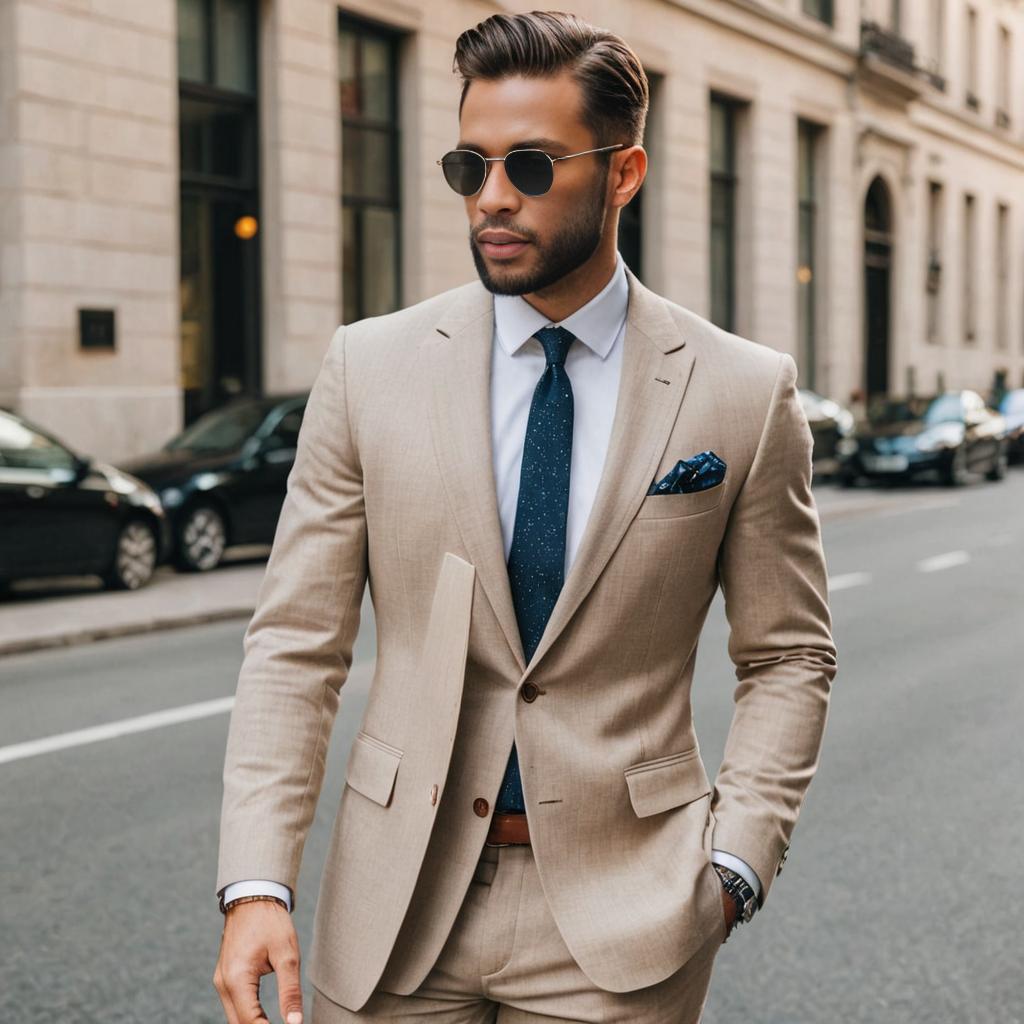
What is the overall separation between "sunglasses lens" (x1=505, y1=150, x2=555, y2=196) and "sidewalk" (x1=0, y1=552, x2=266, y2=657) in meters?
8.65

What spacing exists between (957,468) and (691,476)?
78.1ft

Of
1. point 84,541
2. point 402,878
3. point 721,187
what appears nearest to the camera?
point 402,878

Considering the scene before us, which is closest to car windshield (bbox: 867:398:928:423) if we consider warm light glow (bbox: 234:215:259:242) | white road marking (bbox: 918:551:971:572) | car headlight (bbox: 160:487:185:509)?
white road marking (bbox: 918:551:971:572)

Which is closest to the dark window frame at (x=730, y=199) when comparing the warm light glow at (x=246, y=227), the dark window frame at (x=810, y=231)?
the dark window frame at (x=810, y=231)

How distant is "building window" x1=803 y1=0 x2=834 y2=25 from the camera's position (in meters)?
34.8

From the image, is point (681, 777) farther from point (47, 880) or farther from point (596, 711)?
point (47, 880)

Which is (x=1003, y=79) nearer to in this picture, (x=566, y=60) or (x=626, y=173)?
(x=626, y=173)

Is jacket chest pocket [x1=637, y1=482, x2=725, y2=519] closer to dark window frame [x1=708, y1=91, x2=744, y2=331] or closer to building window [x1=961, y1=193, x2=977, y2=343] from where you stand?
dark window frame [x1=708, y1=91, x2=744, y2=331]

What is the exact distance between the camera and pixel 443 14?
2327cm

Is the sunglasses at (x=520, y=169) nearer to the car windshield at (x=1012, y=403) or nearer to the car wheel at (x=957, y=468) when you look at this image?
the car wheel at (x=957, y=468)

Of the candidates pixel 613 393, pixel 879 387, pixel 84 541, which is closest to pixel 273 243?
pixel 84 541

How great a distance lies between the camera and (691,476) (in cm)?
213

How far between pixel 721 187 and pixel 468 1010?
30.9 m

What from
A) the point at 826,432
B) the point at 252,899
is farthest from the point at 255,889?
the point at 826,432
